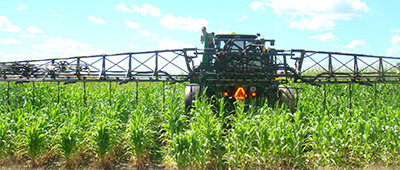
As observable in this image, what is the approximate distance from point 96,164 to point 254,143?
10.7 ft

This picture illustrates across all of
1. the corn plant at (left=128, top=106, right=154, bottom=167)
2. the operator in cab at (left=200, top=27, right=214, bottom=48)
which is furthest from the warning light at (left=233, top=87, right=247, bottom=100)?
the corn plant at (left=128, top=106, right=154, bottom=167)

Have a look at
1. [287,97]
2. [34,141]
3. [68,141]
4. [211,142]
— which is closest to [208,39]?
[287,97]

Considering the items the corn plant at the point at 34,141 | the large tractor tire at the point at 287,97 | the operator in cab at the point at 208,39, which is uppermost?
the operator in cab at the point at 208,39

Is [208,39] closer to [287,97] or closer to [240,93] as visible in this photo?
[240,93]

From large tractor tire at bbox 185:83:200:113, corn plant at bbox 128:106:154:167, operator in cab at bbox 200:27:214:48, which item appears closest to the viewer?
corn plant at bbox 128:106:154:167

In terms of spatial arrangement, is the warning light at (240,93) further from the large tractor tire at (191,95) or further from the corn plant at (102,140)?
the corn plant at (102,140)

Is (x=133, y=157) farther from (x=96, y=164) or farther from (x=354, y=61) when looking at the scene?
(x=354, y=61)

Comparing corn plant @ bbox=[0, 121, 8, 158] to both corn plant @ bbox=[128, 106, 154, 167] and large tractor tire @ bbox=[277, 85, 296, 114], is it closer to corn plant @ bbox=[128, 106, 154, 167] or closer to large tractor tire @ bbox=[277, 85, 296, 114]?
corn plant @ bbox=[128, 106, 154, 167]

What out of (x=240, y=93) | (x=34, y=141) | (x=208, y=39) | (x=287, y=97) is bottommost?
(x=34, y=141)

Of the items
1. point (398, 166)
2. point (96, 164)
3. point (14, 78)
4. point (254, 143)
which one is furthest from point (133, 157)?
point (14, 78)

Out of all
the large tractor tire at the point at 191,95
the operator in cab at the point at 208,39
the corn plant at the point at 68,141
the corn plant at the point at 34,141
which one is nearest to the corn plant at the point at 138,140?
the corn plant at the point at 68,141

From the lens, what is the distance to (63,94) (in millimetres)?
11070

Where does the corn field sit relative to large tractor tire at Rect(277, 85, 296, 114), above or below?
below

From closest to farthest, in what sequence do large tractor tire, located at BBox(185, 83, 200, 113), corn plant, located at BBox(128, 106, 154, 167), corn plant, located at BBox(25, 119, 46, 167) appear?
corn plant, located at BBox(128, 106, 154, 167), corn plant, located at BBox(25, 119, 46, 167), large tractor tire, located at BBox(185, 83, 200, 113)
